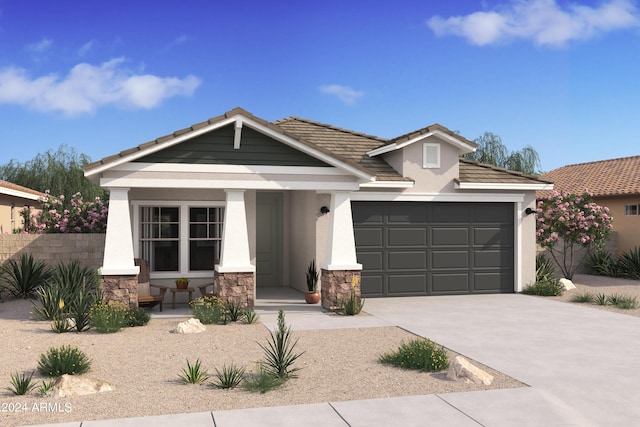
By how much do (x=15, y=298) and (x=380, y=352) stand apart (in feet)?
36.8

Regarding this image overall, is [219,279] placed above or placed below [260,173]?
below

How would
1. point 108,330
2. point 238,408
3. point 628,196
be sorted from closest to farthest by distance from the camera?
point 238,408
point 108,330
point 628,196

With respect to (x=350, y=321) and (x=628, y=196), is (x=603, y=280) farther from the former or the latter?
(x=350, y=321)

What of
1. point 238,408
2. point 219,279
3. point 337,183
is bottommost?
point 238,408

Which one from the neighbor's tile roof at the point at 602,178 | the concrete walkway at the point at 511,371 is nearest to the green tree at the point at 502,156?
the neighbor's tile roof at the point at 602,178

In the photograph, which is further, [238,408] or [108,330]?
[108,330]

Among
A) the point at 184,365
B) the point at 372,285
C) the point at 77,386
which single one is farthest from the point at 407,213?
the point at 77,386

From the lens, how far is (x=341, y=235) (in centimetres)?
1424

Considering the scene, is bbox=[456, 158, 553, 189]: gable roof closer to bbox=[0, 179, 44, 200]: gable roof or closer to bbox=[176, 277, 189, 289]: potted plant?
bbox=[176, 277, 189, 289]: potted plant

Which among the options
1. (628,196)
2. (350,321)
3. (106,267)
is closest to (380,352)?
(350,321)

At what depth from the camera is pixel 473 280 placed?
676 inches

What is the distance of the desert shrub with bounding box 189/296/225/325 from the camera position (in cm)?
1235

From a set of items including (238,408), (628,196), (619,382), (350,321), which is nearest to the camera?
(238,408)

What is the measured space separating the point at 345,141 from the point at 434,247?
173 inches
